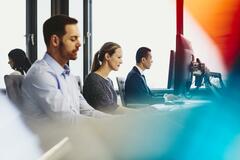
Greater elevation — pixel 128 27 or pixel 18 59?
pixel 128 27

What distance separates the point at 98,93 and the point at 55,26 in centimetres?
70

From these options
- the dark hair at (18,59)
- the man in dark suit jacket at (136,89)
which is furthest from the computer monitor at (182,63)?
the dark hair at (18,59)

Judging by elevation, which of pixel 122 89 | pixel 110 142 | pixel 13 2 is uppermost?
pixel 13 2

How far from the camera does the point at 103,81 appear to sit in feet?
7.63

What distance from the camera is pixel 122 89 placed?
9.84 ft

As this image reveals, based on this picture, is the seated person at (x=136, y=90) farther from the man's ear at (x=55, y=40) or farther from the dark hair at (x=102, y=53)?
the man's ear at (x=55, y=40)

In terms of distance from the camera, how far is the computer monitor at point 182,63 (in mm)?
1599

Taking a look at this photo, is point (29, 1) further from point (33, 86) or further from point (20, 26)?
point (33, 86)

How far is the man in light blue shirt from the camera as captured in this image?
1350 millimetres

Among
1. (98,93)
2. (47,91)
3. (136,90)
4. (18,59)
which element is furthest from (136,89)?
(47,91)

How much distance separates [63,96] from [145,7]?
8.81 feet

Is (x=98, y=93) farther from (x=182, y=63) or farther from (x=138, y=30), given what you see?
(x=138, y=30)

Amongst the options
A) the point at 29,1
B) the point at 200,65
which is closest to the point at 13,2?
the point at 29,1

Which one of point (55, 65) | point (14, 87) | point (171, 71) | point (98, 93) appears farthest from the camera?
point (171, 71)
